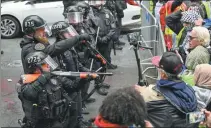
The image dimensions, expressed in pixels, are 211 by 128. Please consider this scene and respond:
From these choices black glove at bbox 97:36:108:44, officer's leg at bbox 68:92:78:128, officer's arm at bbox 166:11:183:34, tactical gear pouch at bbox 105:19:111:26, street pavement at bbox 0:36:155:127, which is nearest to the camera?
officer's leg at bbox 68:92:78:128

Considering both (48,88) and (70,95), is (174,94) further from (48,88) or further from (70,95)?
(70,95)

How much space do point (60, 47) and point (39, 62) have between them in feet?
2.59

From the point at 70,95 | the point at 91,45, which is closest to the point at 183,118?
the point at 70,95

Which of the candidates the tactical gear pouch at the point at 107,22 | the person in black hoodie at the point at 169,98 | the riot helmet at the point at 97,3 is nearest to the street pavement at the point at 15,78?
the tactical gear pouch at the point at 107,22

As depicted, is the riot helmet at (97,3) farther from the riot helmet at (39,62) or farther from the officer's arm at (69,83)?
the riot helmet at (39,62)

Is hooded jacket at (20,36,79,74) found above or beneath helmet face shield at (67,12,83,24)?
beneath

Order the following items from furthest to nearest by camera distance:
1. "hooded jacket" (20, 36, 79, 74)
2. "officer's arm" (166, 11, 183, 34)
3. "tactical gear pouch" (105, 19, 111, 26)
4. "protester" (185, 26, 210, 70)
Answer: "tactical gear pouch" (105, 19, 111, 26)
"officer's arm" (166, 11, 183, 34)
"hooded jacket" (20, 36, 79, 74)
"protester" (185, 26, 210, 70)

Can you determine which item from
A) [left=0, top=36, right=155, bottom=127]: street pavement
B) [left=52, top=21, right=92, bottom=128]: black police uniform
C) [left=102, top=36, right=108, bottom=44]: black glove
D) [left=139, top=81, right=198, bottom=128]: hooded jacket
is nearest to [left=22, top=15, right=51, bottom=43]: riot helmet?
[left=52, top=21, right=92, bottom=128]: black police uniform

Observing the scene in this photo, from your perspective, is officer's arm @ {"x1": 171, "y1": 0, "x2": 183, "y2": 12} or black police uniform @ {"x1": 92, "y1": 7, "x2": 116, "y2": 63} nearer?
officer's arm @ {"x1": 171, "y1": 0, "x2": 183, "y2": 12}

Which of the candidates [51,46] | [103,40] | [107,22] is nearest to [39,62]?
[51,46]

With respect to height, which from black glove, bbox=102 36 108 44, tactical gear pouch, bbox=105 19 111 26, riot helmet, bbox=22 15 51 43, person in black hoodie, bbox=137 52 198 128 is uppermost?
riot helmet, bbox=22 15 51 43

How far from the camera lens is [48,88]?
19.3 ft

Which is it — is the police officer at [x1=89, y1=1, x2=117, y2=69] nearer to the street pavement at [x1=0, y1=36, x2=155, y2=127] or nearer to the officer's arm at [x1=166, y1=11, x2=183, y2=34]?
the street pavement at [x1=0, y1=36, x2=155, y2=127]

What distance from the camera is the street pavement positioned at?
823cm
